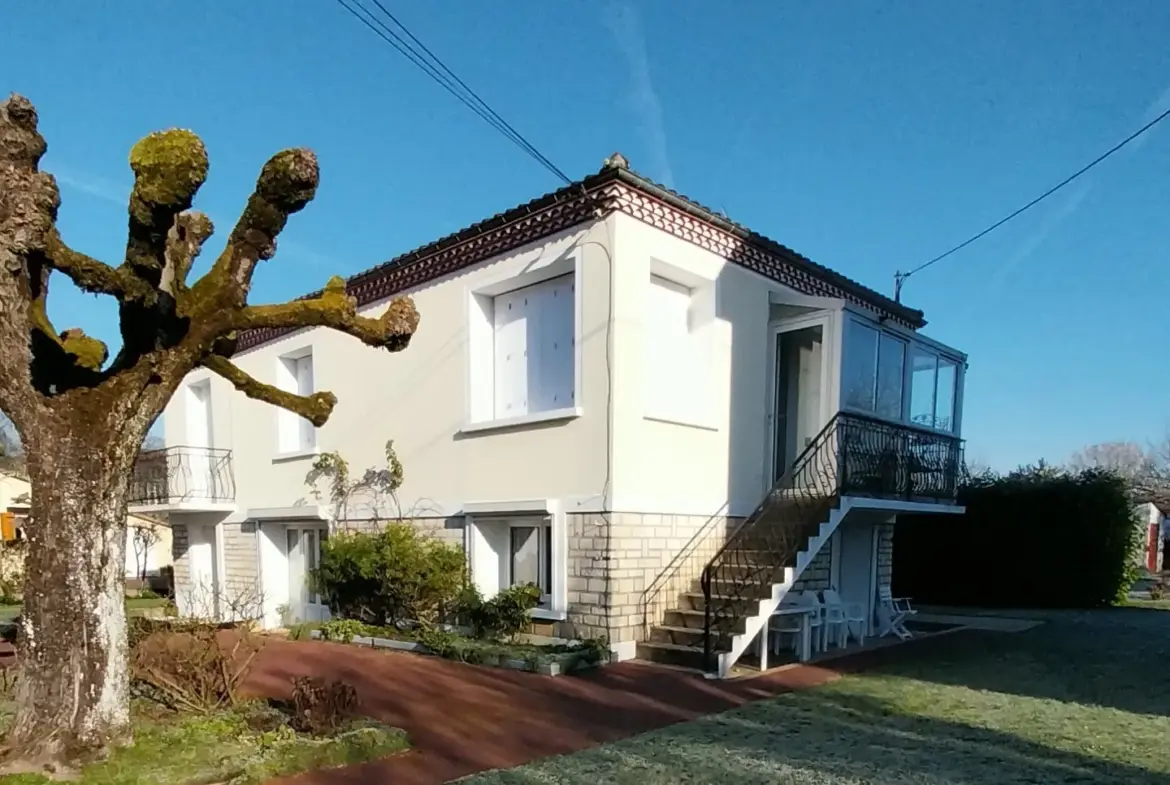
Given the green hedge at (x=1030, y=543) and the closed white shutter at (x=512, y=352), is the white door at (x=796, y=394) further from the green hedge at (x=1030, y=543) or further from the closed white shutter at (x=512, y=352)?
the green hedge at (x=1030, y=543)

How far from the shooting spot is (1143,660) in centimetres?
994

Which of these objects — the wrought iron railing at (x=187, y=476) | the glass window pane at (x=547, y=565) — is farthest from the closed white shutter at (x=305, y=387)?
the glass window pane at (x=547, y=565)

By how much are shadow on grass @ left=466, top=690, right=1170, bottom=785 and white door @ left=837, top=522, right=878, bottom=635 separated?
6489 millimetres

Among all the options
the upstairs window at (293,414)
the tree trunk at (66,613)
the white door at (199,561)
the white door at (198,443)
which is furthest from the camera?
the white door at (199,561)

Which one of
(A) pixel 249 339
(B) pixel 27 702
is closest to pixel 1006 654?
(B) pixel 27 702

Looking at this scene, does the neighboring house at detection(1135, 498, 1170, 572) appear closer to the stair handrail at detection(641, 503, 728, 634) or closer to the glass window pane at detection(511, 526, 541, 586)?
the stair handrail at detection(641, 503, 728, 634)

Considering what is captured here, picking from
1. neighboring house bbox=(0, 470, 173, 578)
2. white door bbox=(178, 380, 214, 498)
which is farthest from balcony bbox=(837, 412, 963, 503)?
neighboring house bbox=(0, 470, 173, 578)

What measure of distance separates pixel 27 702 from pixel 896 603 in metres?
12.6

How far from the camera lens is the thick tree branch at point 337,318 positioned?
5703 millimetres

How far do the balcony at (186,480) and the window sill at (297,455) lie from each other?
6.68ft

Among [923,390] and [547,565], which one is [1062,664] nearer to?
[923,390]

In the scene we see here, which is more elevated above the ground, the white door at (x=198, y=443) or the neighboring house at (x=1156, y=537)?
the white door at (x=198, y=443)

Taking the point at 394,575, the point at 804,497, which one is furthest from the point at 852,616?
the point at 394,575

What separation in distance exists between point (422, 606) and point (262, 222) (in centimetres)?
667
